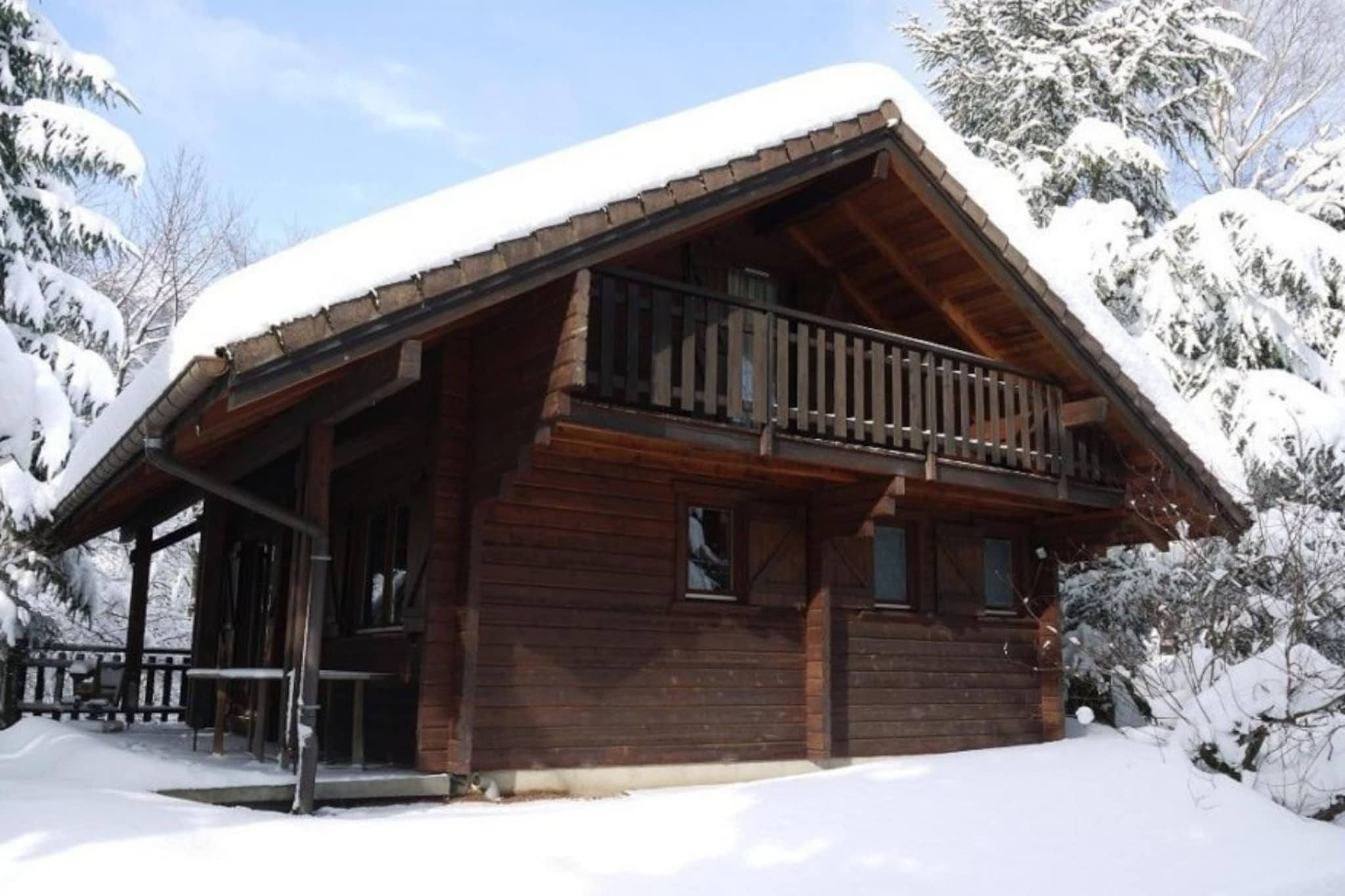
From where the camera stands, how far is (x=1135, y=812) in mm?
8109

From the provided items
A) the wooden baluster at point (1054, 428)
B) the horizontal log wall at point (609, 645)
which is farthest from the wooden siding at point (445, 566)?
the wooden baluster at point (1054, 428)

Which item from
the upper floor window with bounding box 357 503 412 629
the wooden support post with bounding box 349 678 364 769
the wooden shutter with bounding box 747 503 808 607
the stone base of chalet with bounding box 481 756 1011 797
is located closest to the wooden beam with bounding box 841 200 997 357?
the wooden shutter with bounding box 747 503 808 607

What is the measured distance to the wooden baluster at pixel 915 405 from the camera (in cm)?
1058

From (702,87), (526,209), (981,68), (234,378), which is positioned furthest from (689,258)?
(702,87)

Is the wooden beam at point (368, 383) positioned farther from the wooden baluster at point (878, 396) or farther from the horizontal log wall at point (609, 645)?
the wooden baluster at point (878, 396)

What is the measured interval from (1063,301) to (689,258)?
368 centimetres

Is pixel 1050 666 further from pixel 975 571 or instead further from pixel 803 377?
pixel 803 377

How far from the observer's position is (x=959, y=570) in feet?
41.6

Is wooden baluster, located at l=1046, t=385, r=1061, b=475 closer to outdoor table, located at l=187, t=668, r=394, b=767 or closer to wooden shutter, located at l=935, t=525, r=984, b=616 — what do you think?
wooden shutter, located at l=935, t=525, r=984, b=616

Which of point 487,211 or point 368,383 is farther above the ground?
point 487,211

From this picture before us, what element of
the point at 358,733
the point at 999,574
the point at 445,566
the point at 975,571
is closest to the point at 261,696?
the point at 358,733

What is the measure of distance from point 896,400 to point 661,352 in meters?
2.59

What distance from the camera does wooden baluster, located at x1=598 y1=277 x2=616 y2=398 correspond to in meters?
8.66

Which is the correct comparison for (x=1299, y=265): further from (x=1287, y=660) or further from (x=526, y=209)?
(x=526, y=209)
